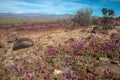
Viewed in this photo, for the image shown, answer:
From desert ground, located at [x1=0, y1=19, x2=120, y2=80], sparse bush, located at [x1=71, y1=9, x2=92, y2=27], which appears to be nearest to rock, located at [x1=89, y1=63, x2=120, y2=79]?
desert ground, located at [x1=0, y1=19, x2=120, y2=80]

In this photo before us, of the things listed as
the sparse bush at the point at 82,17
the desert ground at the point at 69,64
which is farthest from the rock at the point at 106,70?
the sparse bush at the point at 82,17

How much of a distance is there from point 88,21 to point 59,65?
16.1 metres

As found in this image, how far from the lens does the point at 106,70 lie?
6371 millimetres

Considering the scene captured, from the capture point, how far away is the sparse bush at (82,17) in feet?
71.3

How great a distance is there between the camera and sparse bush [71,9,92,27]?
21734 millimetres

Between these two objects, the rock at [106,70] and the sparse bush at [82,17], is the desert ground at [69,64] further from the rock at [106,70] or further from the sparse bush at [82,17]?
the sparse bush at [82,17]

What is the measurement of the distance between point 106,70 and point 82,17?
16054 millimetres

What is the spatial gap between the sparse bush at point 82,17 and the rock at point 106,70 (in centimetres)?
1556

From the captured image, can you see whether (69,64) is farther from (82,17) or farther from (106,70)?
(82,17)

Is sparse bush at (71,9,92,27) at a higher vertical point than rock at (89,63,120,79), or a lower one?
higher

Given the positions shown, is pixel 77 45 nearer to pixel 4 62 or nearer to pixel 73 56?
pixel 73 56

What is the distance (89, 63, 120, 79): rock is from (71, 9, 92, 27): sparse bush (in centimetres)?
1556

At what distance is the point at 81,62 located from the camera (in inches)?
301

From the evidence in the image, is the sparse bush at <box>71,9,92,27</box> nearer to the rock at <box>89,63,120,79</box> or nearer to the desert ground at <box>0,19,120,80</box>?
the desert ground at <box>0,19,120,80</box>
